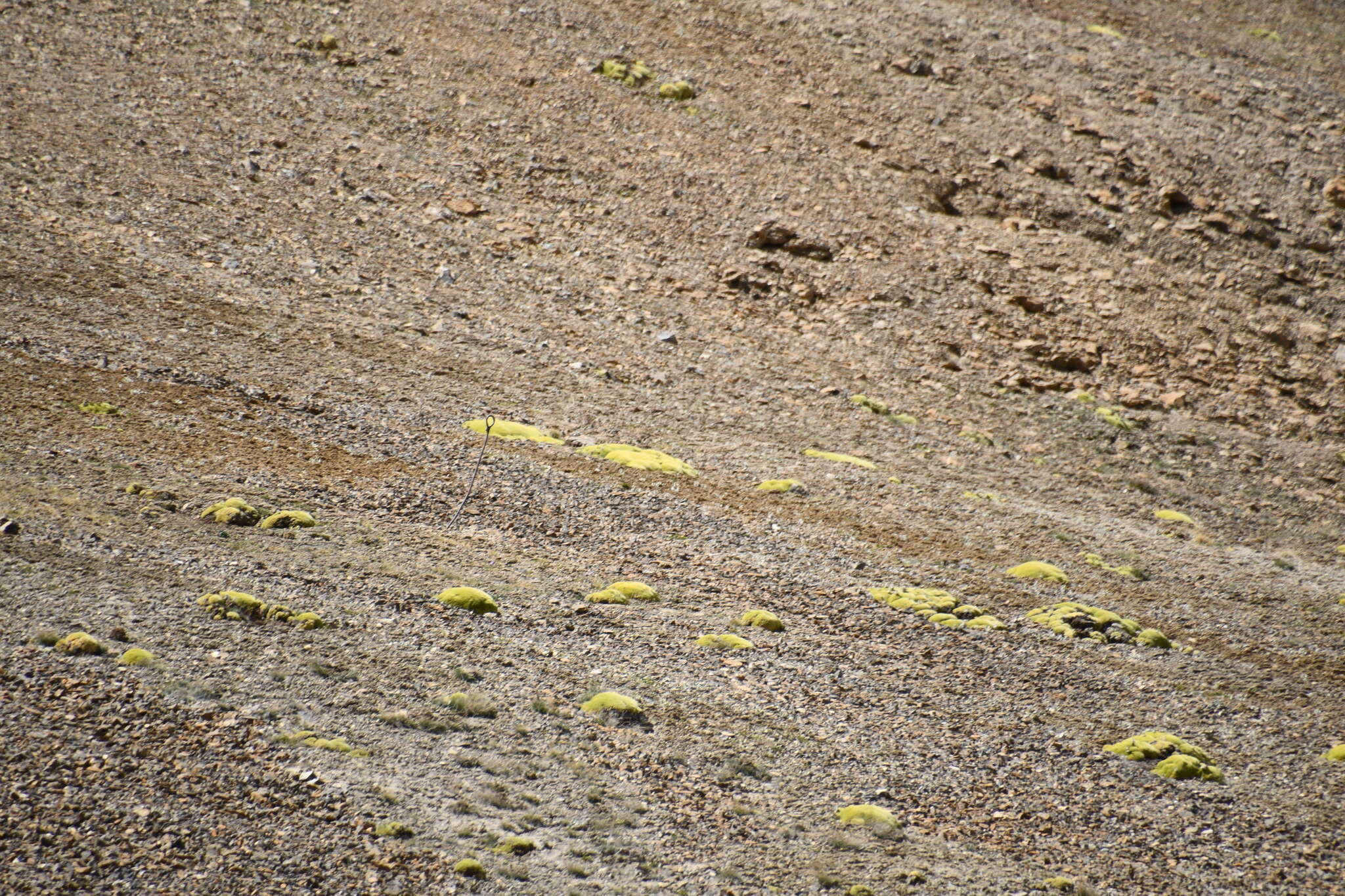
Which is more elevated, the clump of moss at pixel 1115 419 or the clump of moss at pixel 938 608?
the clump of moss at pixel 1115 419

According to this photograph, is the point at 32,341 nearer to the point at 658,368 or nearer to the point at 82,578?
the point at 82,578

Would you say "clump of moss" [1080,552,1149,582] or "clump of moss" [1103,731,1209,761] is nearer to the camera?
"clump of moss" [1103,731,1209,761]

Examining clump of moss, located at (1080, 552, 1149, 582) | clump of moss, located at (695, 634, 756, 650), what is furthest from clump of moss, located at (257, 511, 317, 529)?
clump of moss, located at (1080, 552, 1149, 582)

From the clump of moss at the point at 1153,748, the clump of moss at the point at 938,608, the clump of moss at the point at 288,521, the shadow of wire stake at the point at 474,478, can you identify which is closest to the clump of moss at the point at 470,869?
the clump of moss at the point at 288,521

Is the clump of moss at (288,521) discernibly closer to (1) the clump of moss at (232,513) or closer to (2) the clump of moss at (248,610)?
(1) the clump of moss at (232,513)

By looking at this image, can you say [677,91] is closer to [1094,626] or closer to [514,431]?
[514,431]

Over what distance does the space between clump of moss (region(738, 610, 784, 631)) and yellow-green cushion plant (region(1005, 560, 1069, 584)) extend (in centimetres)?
303

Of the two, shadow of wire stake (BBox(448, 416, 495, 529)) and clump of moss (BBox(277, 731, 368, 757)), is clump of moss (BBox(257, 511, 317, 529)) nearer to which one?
shadow of wire stake (BBox(448, 416, 495, 529))

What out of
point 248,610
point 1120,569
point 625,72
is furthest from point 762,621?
point 625,72

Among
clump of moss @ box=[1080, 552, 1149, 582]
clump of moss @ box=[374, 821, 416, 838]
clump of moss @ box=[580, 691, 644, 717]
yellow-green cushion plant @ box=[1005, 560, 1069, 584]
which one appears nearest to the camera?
clump of moss @ box=[374, 821, 416, 838]

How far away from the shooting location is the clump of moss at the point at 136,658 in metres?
5.61

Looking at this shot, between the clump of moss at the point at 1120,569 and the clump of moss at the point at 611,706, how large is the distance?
6131 mm

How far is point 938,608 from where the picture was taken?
8.65 m

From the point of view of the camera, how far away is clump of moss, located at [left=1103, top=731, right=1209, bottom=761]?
22.1ft
